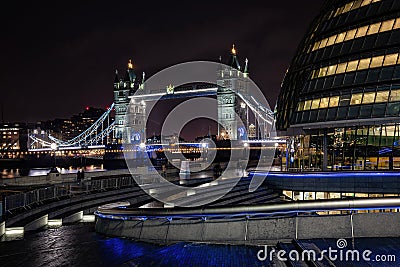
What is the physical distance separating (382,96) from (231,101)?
333 feet

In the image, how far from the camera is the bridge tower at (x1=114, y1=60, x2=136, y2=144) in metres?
150

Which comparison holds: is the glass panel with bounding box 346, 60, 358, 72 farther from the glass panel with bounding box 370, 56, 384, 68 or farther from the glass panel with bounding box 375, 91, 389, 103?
the glass panel with bounding box 375, 91, 389, 103

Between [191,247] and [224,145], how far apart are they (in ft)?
375

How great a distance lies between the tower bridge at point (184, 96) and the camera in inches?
4894

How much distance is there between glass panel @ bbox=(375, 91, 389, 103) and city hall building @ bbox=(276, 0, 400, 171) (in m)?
0.06

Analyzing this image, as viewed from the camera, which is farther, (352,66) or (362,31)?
(362,31)

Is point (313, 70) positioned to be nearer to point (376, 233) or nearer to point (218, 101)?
point (376, 233)

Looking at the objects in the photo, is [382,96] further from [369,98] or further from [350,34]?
[350,34]

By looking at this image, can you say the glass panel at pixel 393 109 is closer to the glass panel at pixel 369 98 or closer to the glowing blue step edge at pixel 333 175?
the glass panel at pixel 369 98

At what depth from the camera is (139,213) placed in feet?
39.1

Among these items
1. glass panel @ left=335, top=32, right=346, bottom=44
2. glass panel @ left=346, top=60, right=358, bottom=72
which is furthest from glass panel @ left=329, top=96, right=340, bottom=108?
glass panel @ left=335, top=32, right=346, bottom=44

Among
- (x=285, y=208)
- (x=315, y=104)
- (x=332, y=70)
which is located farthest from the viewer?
(x=315, y=104)

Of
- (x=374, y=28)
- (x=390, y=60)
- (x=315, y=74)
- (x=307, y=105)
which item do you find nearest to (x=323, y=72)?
(x=315, y=74)

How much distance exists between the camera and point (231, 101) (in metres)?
128
